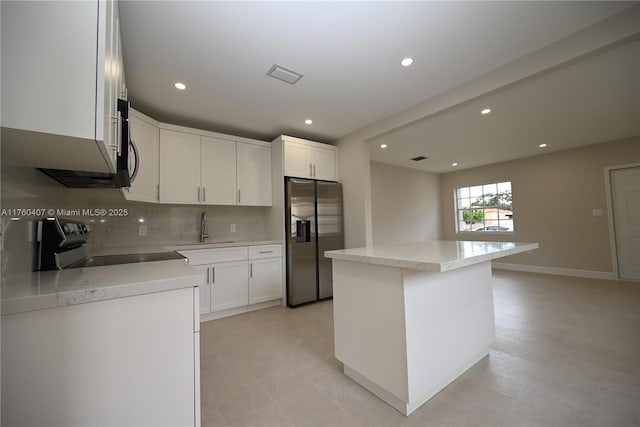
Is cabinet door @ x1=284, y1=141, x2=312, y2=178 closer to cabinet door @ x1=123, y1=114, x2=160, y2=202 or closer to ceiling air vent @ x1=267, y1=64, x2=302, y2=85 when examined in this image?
ceiling air vent @ x1=267, y1=64, x2=302, y2=85

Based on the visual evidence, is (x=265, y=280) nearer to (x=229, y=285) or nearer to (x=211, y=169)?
(x=229, y=285)

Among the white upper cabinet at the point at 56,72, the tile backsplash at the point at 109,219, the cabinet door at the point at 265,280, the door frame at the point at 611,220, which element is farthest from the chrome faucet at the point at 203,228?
the door frame at the point at 611,220

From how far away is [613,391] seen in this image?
1.52m

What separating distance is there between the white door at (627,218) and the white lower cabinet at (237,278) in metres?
5.78

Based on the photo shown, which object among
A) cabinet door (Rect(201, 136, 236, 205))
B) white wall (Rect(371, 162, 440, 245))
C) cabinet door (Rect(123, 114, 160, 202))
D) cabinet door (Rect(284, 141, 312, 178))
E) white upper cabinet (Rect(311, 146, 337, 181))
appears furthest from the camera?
white wall (Rect(371, 162, 440, 245))

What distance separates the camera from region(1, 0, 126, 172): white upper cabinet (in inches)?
29.1

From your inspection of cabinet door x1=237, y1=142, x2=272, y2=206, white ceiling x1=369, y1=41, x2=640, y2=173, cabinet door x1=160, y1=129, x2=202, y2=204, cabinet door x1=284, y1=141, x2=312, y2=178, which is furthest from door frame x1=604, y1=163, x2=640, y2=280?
cabinet door x1=160, y1=129, x2=202, y2=204

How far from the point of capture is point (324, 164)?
3.70m

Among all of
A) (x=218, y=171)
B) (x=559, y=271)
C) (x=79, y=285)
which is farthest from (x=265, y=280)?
(x=559, y=271)

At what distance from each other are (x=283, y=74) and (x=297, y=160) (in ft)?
4.42

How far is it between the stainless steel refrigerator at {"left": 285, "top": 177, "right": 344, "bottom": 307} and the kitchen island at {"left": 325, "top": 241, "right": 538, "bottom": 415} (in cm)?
153

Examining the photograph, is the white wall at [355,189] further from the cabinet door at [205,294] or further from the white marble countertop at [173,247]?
the cabinet door at [205,294]

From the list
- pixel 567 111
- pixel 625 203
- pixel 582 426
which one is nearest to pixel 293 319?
pixel 582 426

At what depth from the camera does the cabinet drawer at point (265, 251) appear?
313 centimetres
